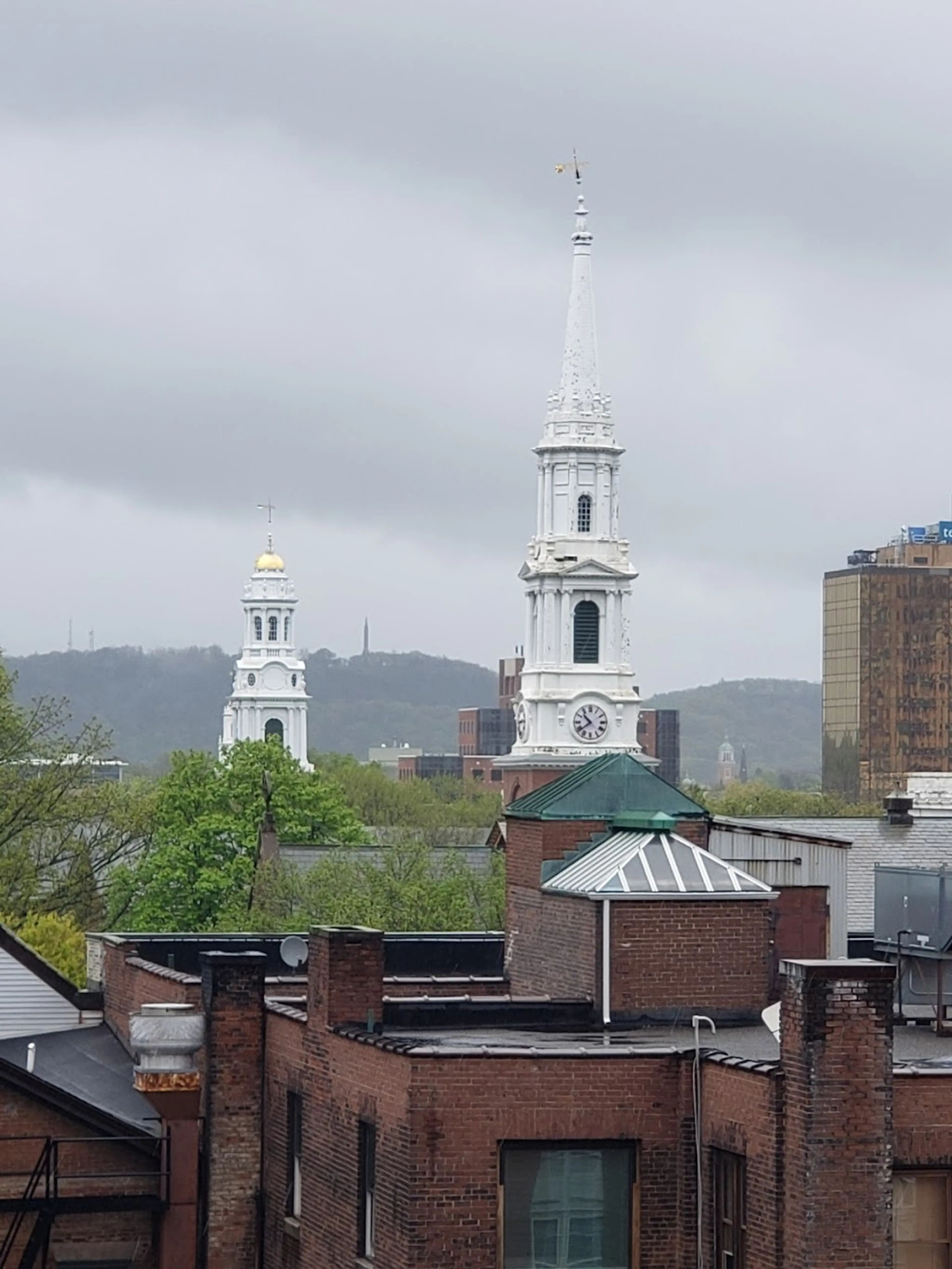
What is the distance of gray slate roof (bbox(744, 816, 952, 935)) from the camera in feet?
182

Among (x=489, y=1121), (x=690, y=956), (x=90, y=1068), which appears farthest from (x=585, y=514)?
(x=489, y=1121)

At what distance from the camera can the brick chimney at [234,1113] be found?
31.0m

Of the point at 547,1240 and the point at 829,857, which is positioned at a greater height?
the point at 829,857

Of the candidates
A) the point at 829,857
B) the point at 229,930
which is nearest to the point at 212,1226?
the point at 829,857

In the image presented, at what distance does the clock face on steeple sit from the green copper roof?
99043 mm

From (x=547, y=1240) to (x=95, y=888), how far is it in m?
61.4

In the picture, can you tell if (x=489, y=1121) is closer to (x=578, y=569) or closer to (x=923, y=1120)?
(x=923, y=1120)

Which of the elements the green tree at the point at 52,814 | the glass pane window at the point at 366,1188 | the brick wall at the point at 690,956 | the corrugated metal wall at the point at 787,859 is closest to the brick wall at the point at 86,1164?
the glass pane window at the point at 366,1188

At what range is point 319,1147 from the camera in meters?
29.1

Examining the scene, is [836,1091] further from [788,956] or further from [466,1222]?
[788,956]

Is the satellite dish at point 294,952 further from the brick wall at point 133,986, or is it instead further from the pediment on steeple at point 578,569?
the pediment on steeple at point 578,569

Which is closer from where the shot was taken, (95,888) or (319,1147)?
(319,1147)

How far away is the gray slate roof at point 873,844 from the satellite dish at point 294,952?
670 inches

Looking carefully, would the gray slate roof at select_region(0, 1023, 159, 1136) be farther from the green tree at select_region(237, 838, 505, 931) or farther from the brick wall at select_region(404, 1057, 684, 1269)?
the green tree at select_region(237, 838, 505, 931)
